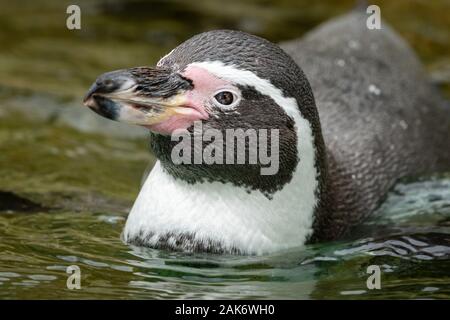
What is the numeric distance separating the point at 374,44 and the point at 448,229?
2.55 m

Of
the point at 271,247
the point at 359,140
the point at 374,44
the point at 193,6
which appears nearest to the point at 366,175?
the point at 359,140

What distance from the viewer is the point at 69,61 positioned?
454 inches

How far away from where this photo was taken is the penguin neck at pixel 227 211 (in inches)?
236

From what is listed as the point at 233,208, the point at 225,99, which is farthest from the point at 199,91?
the point at 233,208

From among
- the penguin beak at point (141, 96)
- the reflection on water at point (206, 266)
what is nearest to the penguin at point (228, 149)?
the penguin beak at point (141, 96)

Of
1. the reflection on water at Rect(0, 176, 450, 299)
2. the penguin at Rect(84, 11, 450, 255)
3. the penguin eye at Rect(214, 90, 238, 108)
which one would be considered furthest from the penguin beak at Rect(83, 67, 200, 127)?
the reflection on water at Rect(0, 176, 450, 299)

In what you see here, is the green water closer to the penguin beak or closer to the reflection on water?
the reflection on water

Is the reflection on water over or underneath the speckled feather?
underneath

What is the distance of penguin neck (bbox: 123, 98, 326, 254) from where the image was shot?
600 centimetres

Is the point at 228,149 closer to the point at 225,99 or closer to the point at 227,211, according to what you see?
the point at 225,99

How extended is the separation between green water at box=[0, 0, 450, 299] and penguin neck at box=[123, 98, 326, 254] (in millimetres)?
96

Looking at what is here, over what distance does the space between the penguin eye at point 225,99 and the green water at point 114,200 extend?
0.91m

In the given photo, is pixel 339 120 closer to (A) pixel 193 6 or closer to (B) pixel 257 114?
(B) pixel 257 114

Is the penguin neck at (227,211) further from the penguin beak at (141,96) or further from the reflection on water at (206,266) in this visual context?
the penguin beak at (141,96)
